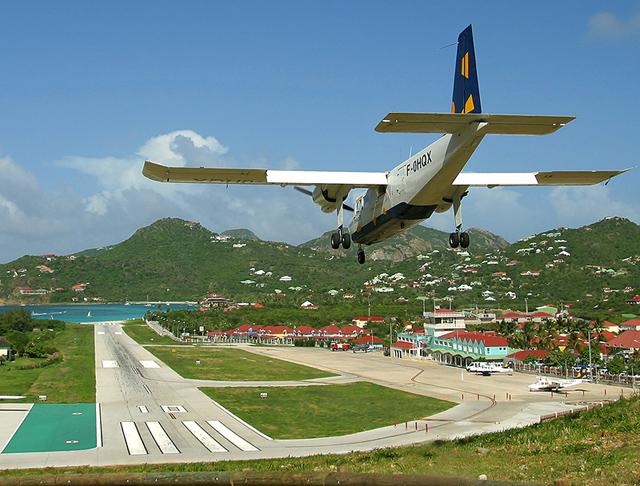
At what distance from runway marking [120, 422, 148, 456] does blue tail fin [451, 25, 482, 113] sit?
94.7ft

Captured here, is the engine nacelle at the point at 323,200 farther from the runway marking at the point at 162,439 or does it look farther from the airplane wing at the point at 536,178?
the runway marking at the point at 162,439

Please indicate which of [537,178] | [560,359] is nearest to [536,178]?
[537,178]

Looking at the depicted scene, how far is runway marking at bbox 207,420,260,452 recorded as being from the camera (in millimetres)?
37844

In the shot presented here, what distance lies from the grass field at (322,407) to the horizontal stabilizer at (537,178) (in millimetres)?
25774

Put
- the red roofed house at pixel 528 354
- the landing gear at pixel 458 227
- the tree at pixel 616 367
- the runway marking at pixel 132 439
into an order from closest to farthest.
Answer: the landing gear at pixel 458 227 → the runway marking at pixel 132 439 → the tree at pixel 616 367 → the red roofed house at pixel 528 354

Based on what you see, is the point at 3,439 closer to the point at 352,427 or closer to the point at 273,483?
the point at 352,427

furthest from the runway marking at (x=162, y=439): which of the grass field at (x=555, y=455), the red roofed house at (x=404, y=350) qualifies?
the red roofed house at (x=404, y=350)

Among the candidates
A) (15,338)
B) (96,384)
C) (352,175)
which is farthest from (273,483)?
(15,338)

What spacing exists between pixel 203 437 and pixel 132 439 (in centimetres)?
494

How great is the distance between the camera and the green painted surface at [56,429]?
37406 millimetres

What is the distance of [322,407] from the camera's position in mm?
53625

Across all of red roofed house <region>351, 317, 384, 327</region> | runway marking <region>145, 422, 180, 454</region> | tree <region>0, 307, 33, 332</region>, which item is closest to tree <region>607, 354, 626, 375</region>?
runway marking <region>145, 422, 180, 454</region>

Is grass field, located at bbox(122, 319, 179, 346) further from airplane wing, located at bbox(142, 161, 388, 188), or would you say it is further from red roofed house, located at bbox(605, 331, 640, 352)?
airplane wing, located at bbox(142, 161, 388, 188)

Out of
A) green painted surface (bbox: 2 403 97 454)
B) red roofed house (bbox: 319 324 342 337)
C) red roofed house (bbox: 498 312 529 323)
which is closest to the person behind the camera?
green painted surface (bbox: 2 403 97 454)
